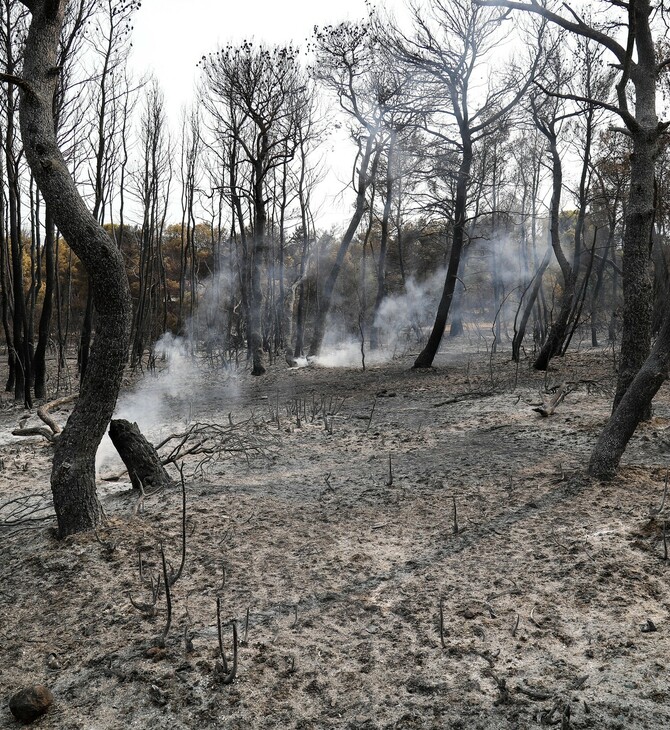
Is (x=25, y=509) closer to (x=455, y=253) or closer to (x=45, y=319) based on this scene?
(x=45, y=319)

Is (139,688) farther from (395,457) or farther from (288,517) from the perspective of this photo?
(395,457)

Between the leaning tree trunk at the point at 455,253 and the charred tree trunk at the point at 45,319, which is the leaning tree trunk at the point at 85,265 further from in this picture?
the leaning tree trunk at the point at 455,253

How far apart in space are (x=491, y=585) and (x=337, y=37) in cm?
1523

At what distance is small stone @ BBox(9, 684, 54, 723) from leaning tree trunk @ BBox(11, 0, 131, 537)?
1.54 meters

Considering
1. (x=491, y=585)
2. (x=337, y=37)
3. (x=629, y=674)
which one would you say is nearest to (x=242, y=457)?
(x=491, y=585)

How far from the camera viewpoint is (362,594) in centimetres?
336

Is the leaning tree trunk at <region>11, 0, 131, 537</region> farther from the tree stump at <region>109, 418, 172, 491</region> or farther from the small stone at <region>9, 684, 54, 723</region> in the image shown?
the small stone at <region>9, 684, 54, 723</region>

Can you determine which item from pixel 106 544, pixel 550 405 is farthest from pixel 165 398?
pixel 106 544

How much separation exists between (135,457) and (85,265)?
1901mm

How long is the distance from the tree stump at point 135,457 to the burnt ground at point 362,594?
15cm

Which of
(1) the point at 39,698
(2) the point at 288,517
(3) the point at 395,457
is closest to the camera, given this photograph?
(1) the point at 39,698

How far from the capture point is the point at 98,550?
3787mm

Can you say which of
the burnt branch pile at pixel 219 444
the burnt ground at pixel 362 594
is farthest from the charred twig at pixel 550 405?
the burnt branch pile at pixel 219 444

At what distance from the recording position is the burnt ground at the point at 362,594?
248 centimetres
